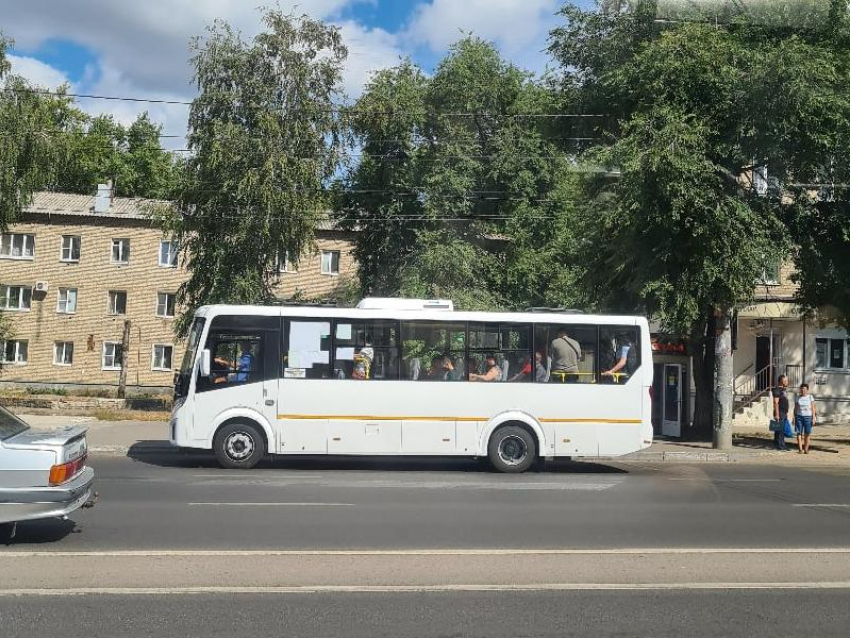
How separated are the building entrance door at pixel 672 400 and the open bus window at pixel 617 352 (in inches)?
381

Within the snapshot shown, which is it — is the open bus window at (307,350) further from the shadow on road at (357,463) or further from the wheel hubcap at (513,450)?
the wheel hubcap at (513,450)

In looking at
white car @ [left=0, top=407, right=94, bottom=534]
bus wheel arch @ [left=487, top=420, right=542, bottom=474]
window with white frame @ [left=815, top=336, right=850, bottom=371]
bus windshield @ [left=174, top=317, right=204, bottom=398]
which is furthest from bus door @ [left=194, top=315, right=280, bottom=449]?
window with white frame @ [left=815, top=336, right=850, bottom=371]

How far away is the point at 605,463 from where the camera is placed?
63.6 feet

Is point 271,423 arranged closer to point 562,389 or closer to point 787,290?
point 562,389

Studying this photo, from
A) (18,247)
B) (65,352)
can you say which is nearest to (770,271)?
(65,352)

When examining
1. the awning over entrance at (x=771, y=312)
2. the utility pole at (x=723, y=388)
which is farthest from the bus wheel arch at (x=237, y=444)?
the awning over entrance at (x=771, y=312)

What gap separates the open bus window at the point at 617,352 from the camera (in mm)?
17156

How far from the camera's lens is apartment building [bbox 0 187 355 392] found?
1874 inches

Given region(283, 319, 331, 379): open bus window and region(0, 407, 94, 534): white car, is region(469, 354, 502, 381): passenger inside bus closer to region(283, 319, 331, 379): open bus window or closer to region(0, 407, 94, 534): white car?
region(283, 319, 331, 379): open bus window

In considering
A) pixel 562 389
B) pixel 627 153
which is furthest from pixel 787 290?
pixel 562 389

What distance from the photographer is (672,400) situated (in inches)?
1082

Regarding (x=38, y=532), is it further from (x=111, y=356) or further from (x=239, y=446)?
(x=111, y=356)

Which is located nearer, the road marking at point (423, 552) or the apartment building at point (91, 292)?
the road marking at point (423, 552)

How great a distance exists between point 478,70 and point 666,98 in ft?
53.4
